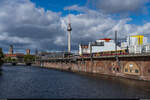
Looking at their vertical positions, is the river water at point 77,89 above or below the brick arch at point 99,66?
below

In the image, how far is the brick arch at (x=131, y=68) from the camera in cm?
5261

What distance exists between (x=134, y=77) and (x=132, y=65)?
385 centimetres

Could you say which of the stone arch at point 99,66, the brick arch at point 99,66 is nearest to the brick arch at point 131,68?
the brick arch at point 99,66

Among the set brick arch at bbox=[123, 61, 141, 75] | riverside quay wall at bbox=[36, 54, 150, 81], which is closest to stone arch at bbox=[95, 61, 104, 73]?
riverside quay wall at bbox=[36, 54, 150, 81]

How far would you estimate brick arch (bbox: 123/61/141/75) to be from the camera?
173 ft

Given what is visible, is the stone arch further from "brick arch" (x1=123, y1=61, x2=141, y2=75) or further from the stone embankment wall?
"brick arch" (x1=123, y1=61, x2=141, y2=75)

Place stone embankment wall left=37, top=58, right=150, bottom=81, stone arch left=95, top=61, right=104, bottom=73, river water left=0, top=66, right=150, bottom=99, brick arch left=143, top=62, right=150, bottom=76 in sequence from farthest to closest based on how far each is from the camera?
stone arch left=95, top=61, right=104, bottom=73 → stone embankment wall left=37, top=58, right=150, bottom=81 → brick arch left=143, top=62, right=150, bottom=76 → river water left=0, top=66, right=150, bottom=99

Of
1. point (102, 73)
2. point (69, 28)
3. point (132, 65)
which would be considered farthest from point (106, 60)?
point (69, 28)

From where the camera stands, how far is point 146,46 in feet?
202

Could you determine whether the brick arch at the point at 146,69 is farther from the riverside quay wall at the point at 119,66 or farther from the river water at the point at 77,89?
the river water at the point at 77,89

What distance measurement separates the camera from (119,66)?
61.2 m

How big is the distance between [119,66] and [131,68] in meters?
6.45

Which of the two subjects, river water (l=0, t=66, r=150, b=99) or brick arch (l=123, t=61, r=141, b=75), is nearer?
river water (l=0, t=66, r=150, b=99)

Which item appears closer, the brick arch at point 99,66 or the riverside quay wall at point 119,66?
the riverside quay wall at point 119,66
